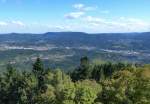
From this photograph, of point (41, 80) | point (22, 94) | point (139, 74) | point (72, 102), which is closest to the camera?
point (72, 102)

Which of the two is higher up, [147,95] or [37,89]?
[147,95]

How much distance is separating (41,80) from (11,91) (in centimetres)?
1099

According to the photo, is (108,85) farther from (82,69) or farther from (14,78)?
(14,78)

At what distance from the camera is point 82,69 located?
419 ft

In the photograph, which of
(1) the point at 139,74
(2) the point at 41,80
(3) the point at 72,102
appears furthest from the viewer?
(2) the point at 41,80

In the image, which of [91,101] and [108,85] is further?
[108,85]

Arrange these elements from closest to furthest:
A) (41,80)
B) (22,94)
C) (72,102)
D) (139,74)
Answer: (72,102) < (139,74) < (22,94) < (41,80)

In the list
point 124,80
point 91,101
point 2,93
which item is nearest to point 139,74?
point 124,80

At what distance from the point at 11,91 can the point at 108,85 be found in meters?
56.4

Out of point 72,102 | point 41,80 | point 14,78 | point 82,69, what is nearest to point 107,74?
point 82,69

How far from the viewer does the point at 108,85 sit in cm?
7506

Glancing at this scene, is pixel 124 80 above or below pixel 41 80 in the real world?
above

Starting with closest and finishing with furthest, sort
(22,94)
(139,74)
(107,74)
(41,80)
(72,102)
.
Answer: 1. (72,102)
2. (139,74)
3. (22,94)
4. (41,80)
5. (107,74)

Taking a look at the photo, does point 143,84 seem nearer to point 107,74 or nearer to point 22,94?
point 22,94
